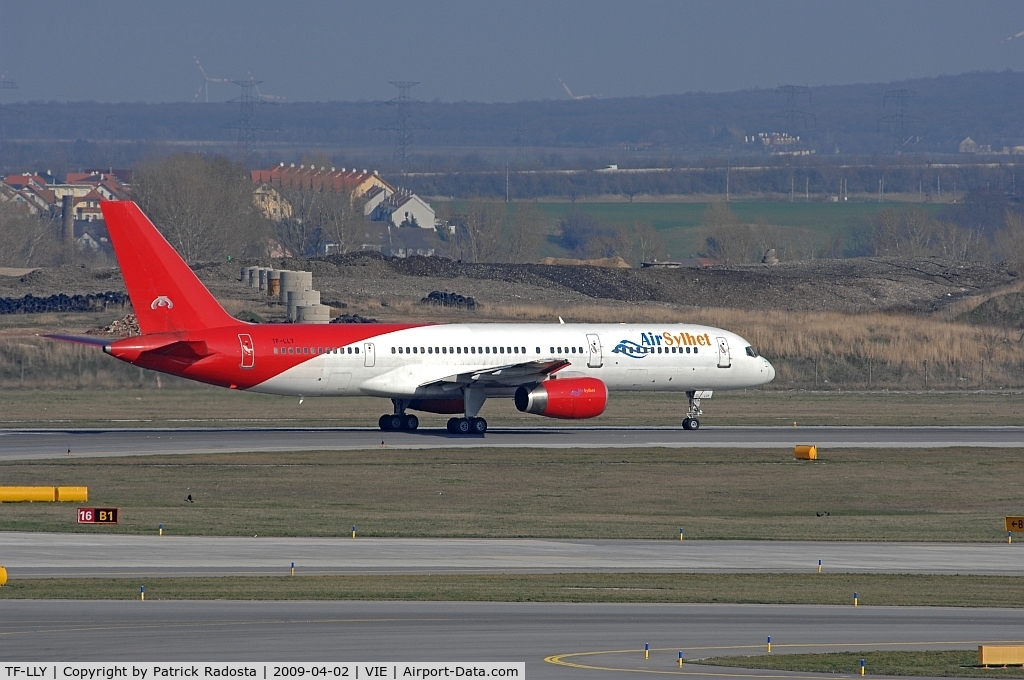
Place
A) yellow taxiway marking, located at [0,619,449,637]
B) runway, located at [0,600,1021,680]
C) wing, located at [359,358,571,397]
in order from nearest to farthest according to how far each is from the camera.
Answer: runway, located at [0,600,1021,680] < yellow taxiway marking, located at [0,619,449,637] < wing, located at [359,358,571,397]

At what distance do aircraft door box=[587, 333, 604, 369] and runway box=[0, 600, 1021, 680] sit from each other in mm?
29665

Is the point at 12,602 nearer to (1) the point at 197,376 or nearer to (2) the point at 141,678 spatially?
(2) the point at 141,678

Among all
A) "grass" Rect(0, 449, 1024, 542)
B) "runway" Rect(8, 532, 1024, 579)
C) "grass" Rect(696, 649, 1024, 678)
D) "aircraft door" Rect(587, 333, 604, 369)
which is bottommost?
"grass" Rect(696, 649, 1024, 678)

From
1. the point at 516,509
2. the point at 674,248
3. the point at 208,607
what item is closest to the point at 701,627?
the point at 208,607

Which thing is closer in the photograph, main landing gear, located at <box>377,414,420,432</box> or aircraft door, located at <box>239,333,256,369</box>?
aircraft door, located at <box>239,333,256,369</box>

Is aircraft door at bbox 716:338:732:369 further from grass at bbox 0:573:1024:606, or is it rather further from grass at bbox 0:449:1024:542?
grass at bbox 0:573:1024:606

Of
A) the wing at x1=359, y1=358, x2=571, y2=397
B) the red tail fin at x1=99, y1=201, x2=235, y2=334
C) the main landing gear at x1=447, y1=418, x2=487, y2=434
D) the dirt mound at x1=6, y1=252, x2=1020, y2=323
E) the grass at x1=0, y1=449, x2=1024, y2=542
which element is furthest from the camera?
the dirt mound at x1=6, y1=252, x2=1020, y2=323

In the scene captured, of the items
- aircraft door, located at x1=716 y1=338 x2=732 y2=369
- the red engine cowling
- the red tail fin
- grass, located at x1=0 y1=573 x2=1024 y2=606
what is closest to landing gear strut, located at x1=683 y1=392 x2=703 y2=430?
aircraft door, located at x1=716 y1=338 x2=732 y2=369

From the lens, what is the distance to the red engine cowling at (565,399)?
52156 millimetres

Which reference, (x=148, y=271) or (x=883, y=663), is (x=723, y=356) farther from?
(x=883, y=663)

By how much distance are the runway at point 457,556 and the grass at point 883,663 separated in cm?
831

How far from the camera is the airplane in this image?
1955 inches

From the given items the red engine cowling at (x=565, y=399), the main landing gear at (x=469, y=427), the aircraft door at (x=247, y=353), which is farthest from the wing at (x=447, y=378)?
the aircraft door at (x=247, y=353)

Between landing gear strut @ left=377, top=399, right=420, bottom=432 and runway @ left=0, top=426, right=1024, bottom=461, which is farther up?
landing gear strut @ left=377, top=399, right=420, bottom=432
